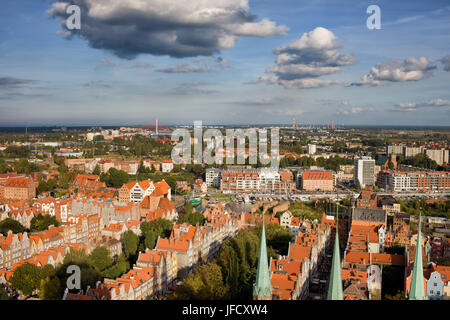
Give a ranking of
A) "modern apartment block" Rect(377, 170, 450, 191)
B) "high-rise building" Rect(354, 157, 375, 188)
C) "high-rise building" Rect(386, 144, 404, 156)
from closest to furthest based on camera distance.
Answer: "modern apartment block" Rect(377, 170, 450, 191) < "high-rise building" Rect(354, 157, 375, 188) < "high-rise building" Rect(386, 144, 404, 156)

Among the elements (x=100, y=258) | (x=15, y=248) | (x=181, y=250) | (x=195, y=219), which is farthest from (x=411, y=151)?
(x=15, y=248)

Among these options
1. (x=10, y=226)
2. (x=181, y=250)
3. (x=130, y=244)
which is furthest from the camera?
(x=10, y=226)

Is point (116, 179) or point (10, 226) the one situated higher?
point (116, 179)

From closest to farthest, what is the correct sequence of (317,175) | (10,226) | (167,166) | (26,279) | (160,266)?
(26,279) < (160,266) < (10,226) < (317,175) < (167,166)

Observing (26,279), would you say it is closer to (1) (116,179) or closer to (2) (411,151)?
(1) (116,179)

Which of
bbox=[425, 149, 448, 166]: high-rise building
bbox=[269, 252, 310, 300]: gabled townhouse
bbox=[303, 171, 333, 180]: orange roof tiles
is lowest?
bbox=[269, 252, 310, 300]: gabled townhouse

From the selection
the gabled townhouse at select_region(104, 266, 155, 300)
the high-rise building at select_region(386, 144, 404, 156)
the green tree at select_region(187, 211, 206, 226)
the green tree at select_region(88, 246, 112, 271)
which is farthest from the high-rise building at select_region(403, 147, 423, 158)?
the gabled townhouse at select_region(104, 266, 155, 300)

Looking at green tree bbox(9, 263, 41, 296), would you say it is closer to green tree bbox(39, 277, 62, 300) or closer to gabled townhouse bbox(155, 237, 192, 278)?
green tree bbox(39, 277, 62, 300)
